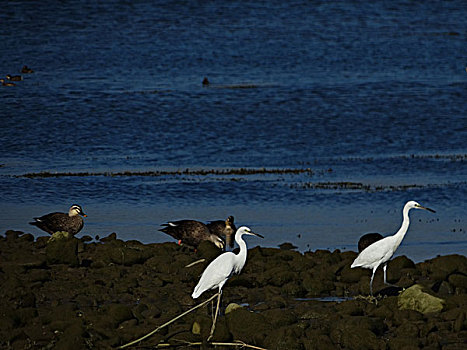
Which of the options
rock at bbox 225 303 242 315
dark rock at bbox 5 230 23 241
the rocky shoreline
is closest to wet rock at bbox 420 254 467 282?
the rocky shoreline

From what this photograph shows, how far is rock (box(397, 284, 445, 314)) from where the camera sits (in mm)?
12219

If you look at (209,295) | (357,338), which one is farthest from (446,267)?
(357,338)

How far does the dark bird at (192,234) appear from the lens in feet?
55.0

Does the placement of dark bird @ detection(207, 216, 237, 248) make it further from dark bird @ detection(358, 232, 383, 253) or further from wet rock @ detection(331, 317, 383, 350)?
wet rock @ detection(331, 317, 383, 350)

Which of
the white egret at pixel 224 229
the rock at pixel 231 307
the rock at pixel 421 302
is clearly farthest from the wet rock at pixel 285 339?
the white egret at pixel 224 229

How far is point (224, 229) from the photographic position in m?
17.9

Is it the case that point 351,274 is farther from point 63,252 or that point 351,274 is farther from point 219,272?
point 63,252

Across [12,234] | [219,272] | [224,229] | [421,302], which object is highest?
[219,272]

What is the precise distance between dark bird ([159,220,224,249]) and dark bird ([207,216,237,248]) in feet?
2.30

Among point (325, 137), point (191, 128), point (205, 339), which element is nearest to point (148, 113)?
point (191, 128)

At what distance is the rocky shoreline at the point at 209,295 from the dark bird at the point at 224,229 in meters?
0.96

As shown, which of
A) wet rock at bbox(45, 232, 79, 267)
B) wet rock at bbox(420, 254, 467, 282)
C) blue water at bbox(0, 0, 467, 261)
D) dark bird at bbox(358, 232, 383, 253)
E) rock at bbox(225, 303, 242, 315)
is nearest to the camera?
rock at bbox(225, 303, 242, 315)

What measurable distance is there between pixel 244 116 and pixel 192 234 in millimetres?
20127

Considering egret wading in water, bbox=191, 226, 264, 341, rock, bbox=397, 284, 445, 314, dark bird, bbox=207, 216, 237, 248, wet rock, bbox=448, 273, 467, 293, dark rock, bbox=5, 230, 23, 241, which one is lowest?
dark rock, bbox=5, 230, 23, 241
